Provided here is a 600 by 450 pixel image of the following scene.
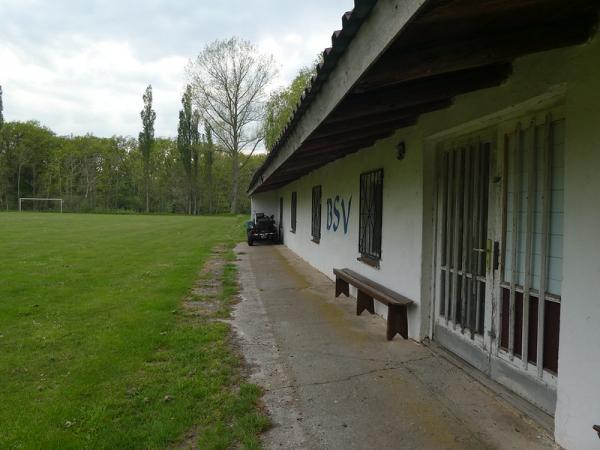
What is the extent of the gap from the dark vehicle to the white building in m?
12.0

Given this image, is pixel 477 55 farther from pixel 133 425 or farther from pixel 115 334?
pixel 115 334

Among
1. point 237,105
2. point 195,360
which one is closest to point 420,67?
point 195,360

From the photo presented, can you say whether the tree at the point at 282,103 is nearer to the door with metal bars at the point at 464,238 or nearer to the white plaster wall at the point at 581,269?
the door with metal bars at the point at 464,238

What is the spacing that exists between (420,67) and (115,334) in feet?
14.3

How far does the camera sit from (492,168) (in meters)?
3.52

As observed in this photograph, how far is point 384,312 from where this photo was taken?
5738 millimetres

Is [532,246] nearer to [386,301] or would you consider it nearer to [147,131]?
[386,301]

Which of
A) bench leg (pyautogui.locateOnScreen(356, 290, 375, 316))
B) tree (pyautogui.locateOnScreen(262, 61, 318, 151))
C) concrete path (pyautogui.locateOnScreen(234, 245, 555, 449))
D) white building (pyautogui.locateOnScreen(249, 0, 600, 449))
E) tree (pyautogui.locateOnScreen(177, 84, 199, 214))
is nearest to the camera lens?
white building (pyautogui.locateOnScreen(249, 0, 600, 449))

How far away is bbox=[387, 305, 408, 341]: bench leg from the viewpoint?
4746mm

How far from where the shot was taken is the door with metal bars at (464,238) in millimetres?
3686

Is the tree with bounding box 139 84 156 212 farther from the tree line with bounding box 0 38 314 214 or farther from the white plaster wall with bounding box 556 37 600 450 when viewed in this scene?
the white plaster wall with bounding box 556 37 600 450

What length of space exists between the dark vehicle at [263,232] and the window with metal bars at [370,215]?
35.1 feet

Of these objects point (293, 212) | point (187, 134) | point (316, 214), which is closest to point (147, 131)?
point (187, 134)

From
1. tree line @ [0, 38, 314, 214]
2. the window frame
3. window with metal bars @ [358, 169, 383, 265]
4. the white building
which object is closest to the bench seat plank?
the white building
